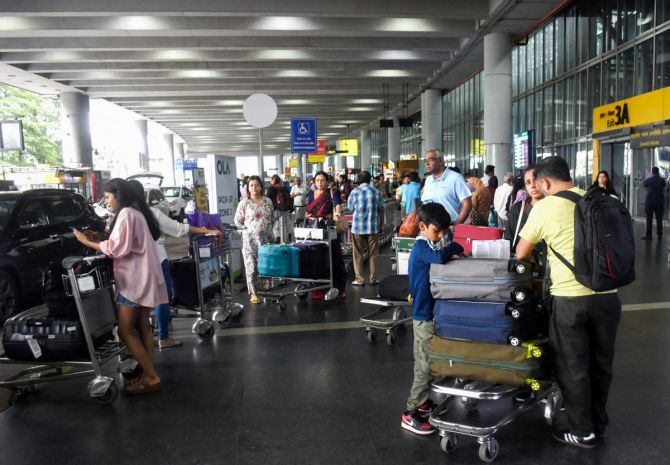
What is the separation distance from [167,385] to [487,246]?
9.60 feet

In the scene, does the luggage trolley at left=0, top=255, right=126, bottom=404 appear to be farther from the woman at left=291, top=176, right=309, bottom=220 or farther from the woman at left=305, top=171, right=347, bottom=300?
the woman at left=291, top=176, right=309, bottom=220

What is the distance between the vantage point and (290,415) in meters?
4.06

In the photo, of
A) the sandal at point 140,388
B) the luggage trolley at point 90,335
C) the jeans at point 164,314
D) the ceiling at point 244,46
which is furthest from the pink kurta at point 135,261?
the ceiling at point 244,46

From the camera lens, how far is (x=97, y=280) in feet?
14.9

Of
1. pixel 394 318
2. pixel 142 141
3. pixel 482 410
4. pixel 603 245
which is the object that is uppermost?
pixel 142 141

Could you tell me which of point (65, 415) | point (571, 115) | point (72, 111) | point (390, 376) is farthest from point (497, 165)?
point (72, 111)

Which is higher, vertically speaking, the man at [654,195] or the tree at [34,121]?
the tree at [34,121]

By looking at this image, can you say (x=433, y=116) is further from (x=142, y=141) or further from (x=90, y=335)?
(x=90, y=335)

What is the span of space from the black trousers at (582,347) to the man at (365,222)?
5.16 meters

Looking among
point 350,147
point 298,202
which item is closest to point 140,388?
point 298,202

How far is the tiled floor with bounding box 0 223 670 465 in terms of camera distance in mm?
3467

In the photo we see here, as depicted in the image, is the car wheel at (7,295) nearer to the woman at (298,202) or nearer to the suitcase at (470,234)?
the suitcase at (470,234)

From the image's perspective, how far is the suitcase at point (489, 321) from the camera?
10.6ft

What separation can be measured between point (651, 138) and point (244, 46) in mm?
12009
